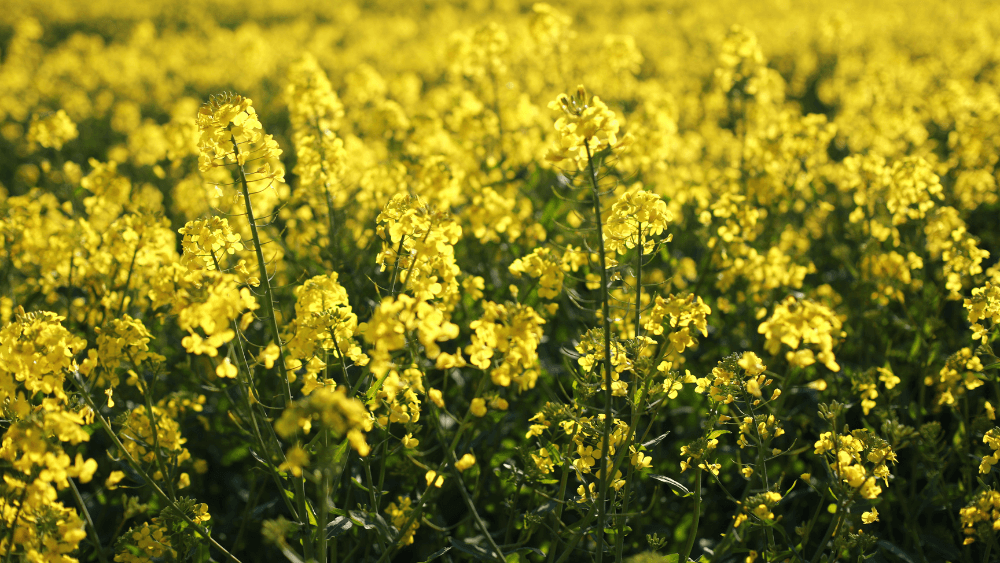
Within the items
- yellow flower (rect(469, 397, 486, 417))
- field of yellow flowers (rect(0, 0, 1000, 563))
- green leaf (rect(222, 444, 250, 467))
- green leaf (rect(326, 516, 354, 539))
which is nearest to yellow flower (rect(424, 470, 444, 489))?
field of yellow flowers (rect(0, 0, 1000, 563))

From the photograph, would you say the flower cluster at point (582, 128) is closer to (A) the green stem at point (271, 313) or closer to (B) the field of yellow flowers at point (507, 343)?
(B) the field of yellow flowers at point (507, 343)

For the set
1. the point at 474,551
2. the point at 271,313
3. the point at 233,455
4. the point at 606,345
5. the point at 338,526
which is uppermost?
the point at 271,313

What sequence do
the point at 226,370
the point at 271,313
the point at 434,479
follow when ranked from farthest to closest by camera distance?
the point at 271,313 < the point at 434,479 < the point at 226,370

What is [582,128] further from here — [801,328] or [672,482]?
[672,482]

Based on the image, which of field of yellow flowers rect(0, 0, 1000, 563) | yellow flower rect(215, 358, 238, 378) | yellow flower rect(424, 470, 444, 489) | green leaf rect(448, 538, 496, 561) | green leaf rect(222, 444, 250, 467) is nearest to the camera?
yellow flower rect(215, 358, 238, 378)

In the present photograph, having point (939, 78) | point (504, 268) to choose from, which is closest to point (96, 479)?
point (504, 268)

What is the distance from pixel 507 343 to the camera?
82.0 inches

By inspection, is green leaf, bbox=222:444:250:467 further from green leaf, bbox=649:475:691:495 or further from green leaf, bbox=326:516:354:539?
green leaf, bbox=649:475:691:495

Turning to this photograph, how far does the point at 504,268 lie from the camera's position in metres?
4.80

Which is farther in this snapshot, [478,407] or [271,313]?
[271,313]

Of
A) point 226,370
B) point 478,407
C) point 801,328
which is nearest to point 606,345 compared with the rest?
point 478,407

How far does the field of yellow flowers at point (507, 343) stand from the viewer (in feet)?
7.27

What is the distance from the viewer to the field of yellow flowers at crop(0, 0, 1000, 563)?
2.21 meters

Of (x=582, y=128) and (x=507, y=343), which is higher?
(x=582, y=128)
